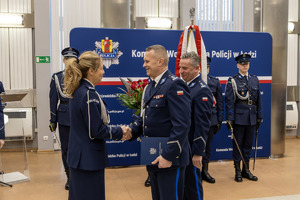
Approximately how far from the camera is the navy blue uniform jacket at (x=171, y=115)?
2342mm

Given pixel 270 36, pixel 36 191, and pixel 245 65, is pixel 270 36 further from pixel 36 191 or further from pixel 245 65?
pixel 36 191

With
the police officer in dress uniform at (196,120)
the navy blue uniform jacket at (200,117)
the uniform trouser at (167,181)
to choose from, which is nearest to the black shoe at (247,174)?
the police officer in dress uniform at (196,120)

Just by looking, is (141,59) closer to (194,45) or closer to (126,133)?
(194,45)

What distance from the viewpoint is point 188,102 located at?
8.00 ft

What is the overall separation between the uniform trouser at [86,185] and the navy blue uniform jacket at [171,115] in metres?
0.51

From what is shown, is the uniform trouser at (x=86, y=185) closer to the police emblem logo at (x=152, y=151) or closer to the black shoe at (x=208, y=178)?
the police emblem logo at (x=152, y=151)

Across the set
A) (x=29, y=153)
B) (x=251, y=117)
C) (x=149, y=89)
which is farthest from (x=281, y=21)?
(x=29, y=153)

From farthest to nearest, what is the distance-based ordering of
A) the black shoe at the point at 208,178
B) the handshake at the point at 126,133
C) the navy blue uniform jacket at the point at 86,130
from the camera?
the black shoe at the point at 208,178 < the handshake at the point at 126,133 < the navy blue uniform jacket at the point at 86,130

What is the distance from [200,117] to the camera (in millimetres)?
3123

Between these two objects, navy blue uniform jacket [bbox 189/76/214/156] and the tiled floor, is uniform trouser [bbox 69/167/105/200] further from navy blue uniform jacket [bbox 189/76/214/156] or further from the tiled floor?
the tiled floor

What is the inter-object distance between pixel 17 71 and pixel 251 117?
16.0 ft

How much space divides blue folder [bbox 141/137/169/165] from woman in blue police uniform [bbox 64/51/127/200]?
0.90 feet

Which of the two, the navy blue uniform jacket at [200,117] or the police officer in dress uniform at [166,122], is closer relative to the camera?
the police officer in dress uniform at [166,122]

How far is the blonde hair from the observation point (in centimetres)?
237
